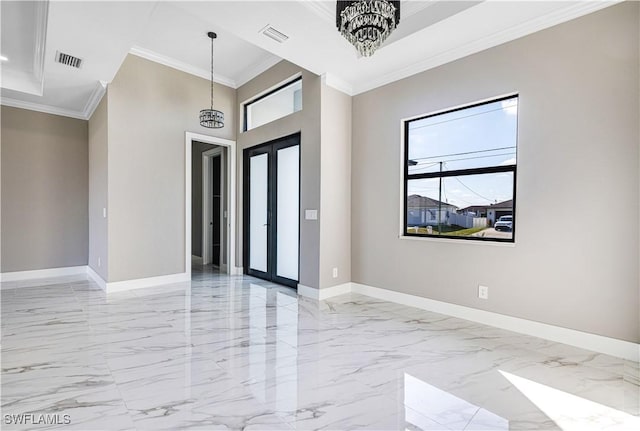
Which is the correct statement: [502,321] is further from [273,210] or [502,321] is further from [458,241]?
[273,210]

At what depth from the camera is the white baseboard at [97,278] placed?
466 centimetres

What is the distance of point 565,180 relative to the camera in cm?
283

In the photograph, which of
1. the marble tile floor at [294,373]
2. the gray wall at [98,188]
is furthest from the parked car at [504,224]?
the gray wall at [98,188]

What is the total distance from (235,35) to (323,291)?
3240 mm

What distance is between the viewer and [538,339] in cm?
295

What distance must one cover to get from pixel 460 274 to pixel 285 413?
2.46 m

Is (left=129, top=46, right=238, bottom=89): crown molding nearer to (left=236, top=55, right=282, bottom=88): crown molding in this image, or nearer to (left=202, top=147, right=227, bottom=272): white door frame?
(left=236, top=55, right=282, bottom=88): crown molding

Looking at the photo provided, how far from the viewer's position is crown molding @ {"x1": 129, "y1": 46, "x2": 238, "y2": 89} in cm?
471

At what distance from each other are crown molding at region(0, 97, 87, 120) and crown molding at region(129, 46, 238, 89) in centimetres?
201

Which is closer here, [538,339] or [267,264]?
[538,339]

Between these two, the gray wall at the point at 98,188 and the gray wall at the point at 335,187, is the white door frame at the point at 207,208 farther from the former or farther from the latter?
the gray wall at the point at 335,187

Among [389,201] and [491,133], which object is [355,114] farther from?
[491,133]

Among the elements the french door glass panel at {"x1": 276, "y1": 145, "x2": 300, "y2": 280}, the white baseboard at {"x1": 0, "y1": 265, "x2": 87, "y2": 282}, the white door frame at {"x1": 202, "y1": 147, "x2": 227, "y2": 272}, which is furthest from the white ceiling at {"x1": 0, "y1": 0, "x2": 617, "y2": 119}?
the white baseboard at {"x1": 0, "y1": 265, "x2": 87, "y2": 282}

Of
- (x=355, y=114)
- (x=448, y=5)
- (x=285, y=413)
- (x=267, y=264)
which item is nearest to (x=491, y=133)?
(x=448, y=5)
